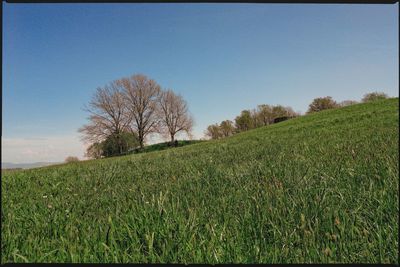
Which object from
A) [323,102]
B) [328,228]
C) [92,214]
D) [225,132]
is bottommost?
[328,228]

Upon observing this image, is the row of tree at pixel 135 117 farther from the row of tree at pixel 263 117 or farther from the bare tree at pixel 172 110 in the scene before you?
the row of tree at pixel 263 117

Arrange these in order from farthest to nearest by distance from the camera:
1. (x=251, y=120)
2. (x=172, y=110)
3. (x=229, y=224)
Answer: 1. (x=251, y=120)
2. (x=172, y=110)
3. (x=229, y=224)

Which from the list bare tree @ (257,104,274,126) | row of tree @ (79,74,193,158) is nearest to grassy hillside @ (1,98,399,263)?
row of tree @ (79,74,193,158)

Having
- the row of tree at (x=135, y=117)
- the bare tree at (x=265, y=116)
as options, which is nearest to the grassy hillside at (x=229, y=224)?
the row of tree at (x=135, y=117)

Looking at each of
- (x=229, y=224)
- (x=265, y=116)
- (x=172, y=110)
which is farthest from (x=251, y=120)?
(x=229, y=224)

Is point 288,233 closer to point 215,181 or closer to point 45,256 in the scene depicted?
point 45,256

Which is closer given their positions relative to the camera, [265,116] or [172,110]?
[172,110]

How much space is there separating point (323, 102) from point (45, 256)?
196 ft

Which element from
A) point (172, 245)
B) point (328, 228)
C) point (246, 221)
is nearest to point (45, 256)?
point (172, 245)

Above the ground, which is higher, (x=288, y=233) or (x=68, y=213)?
(x=68, y=213)

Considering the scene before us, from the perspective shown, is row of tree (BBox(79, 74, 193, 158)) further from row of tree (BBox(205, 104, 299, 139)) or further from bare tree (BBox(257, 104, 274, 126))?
bare tree (BBox(257, 104, 274, 126))

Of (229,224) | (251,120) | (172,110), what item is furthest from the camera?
(251,120)

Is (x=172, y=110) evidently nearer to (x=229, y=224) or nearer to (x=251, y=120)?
(x=229, y=224)

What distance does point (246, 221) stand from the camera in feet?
8.07
